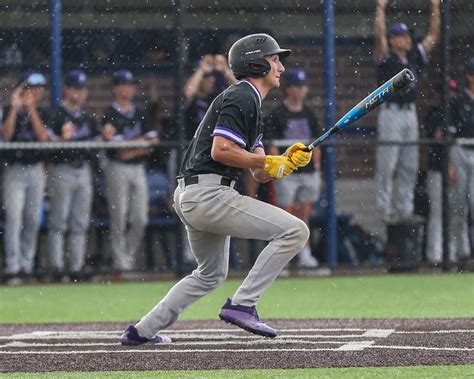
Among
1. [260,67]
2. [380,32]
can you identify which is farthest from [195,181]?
[380,32]

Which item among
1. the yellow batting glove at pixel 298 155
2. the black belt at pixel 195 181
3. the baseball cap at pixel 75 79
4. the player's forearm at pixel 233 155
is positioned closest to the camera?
the player's forearm at pixel 233 155

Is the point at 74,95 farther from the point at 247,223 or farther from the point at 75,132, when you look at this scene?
the point at 247,223

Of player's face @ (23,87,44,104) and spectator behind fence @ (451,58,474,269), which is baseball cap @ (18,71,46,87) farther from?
spectator behind fence @ (451,58,474,269)

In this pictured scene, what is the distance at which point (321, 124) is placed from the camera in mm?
12453

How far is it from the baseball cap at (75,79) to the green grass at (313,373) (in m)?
6.67

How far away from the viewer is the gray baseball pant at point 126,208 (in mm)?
12180

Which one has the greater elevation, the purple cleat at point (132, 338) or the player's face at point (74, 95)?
the player's face at point (74, 95)

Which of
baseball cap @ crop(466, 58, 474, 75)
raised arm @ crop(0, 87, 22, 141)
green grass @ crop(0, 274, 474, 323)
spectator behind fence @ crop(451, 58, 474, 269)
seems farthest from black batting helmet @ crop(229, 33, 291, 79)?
baseball cap @ crop(466, 58, 474, 75)

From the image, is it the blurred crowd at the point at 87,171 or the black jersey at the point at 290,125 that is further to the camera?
the black jersey at the point at 290,125

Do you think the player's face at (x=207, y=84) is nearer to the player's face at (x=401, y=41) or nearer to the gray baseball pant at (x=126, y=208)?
the gray baseball pant at (x=126, y=208)

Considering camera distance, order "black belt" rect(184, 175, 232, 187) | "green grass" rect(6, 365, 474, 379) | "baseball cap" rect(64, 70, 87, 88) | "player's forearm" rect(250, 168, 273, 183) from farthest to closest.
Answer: "baseball cap" rect(64, 70, 87, 88), "player's forearm" rect(250, 168, 273, 183), "black belt" rect(184, 175, 232, 187), "green grass" rect(6, 365, 474, 379)

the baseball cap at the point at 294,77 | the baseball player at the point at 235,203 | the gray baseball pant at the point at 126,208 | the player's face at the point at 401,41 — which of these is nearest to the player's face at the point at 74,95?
the gray baseball pant at the point at 126,208

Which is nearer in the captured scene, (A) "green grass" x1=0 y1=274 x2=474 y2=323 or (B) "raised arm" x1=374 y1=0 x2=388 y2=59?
(A) "green grass" x1=0 y1=274 x2=474 y2=323

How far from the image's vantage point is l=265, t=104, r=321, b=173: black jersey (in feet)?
40.2
